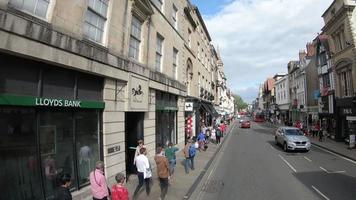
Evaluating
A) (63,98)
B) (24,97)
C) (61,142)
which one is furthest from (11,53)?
(61,142)

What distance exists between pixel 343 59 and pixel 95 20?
85.6ft

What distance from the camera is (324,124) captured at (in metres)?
37.1

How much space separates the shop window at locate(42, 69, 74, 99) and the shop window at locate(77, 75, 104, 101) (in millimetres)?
429

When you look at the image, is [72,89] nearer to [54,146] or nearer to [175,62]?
[54,146]

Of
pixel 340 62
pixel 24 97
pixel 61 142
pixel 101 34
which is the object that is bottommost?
pixel 61 142

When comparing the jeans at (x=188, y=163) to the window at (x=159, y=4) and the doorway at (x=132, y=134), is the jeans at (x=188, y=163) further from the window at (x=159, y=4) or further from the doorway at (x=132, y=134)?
the window at (x=159, y=4)

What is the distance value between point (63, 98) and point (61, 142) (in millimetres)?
1124

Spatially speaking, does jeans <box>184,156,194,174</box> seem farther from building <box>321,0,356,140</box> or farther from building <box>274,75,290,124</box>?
building <box>274,75,290,124</box>

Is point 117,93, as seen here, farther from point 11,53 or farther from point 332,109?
point 332,109

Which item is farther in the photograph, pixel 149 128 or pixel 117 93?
pixel 149 128

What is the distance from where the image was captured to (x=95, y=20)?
35.9 ft

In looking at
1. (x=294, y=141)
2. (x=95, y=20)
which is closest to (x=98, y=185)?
(x=95, y=20)

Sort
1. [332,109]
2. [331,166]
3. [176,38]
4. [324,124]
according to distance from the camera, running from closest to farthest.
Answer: [331,166] → [176,38] → [332,109] → [324,124]

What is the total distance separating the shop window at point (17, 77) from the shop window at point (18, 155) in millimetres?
403
